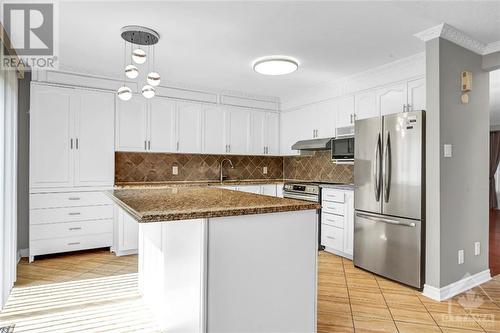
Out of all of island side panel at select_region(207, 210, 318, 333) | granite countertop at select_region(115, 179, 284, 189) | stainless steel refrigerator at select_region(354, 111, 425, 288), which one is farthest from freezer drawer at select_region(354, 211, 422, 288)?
granite countertop at select_region(115, 179, 284, 189)

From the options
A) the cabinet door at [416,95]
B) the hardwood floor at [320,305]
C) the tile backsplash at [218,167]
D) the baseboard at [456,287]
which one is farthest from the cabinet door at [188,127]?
the baseboard at [456,287]

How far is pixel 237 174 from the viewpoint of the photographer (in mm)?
5602

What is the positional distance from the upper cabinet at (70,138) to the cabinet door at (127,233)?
534 millimetres

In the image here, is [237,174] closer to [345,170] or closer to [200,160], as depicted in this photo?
[200,160]

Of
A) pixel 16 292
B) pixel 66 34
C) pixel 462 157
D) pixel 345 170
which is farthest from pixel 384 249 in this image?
pixel 66 34

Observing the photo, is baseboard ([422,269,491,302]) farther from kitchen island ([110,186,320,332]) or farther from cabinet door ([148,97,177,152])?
cabinet door ([148,97,177,152])

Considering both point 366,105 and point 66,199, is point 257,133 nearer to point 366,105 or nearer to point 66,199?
point 366,105

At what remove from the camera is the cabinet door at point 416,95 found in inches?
131

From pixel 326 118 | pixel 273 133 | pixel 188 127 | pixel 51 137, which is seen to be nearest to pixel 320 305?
pixel 326 118

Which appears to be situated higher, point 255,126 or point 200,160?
point 255,126

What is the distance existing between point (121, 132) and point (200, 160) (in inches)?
54.8

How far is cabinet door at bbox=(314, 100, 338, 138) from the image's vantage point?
4537mm

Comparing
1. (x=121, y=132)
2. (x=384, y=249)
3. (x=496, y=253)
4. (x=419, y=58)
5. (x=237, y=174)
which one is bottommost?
(x=496, y=253)

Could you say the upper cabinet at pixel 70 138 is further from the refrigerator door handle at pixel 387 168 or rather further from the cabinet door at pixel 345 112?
the refrigerator door handle at pixel 387 168
